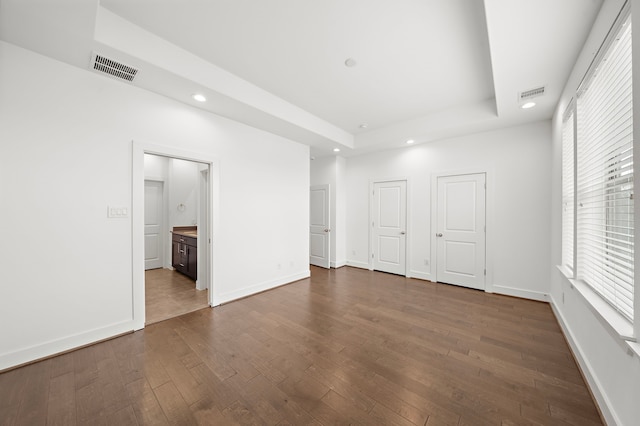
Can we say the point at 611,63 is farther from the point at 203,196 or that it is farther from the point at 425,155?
the point at 203,196

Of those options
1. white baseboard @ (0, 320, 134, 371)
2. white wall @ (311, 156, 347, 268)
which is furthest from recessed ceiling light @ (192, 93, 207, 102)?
white wall @ (311, 156, 347, 268)

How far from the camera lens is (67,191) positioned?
2320 millimetres

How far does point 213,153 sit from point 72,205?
1591 mm

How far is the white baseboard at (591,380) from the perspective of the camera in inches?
58.9

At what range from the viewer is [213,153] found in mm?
3410

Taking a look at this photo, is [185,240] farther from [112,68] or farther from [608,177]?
[608,177]

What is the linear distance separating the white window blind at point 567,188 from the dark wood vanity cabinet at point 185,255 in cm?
538

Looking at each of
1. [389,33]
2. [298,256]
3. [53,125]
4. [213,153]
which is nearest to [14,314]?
[53,125]

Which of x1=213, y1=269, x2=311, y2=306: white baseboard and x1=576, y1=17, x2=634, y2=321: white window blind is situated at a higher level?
x1=576, y1=17, x2=634, y2=321: white window blind

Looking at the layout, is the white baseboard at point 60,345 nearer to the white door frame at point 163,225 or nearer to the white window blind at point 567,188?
the white door frame at point 163,225

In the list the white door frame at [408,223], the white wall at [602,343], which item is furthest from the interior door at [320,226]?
the white wall at [602,343]

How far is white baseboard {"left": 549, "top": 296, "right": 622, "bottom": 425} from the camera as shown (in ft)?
4.91

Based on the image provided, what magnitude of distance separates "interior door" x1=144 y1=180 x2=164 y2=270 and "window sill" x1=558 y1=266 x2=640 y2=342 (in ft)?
22.7

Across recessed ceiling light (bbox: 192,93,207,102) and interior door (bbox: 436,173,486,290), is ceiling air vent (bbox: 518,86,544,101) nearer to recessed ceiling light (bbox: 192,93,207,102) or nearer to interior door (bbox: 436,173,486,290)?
interior door (bbox: 436,173,486,290)
